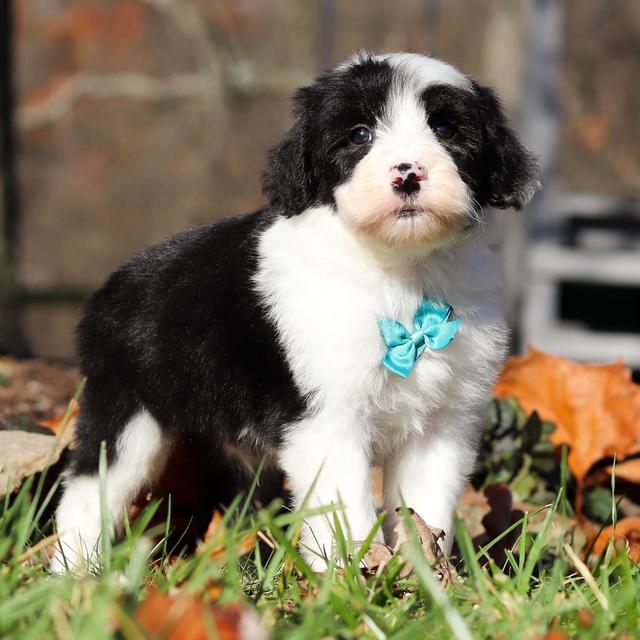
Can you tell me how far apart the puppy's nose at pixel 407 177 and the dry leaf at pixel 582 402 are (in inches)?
70.7

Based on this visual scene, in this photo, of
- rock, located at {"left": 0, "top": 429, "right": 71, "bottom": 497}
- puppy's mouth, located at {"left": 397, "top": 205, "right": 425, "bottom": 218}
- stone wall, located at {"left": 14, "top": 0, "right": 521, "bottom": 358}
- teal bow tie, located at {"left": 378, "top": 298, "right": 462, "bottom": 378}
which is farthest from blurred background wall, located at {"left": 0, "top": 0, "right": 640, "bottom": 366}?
puppy's mouth, located at {"left": 397, "top": 205, "right": 425, "bottom": 218}

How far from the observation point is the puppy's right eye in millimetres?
3127

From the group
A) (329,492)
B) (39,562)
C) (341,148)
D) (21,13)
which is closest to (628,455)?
(329,492)

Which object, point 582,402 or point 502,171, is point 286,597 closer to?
point 502,171

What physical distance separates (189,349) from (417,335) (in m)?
0.80

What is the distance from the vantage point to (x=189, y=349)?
3.51 meters

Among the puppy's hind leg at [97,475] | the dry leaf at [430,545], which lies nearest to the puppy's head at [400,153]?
the dry leaf at [430,545]

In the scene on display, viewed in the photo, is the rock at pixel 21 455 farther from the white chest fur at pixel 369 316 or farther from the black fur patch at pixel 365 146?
the black fur patch at pixel 365 146

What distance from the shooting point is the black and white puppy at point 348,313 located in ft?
10.2

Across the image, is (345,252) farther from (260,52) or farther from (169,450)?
(260,52)

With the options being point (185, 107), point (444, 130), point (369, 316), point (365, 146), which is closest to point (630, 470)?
point (369, 316)

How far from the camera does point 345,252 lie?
320 cm

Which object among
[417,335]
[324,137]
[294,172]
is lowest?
[417,335]

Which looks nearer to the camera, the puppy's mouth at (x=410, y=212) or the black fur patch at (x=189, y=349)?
the puppy's mouth at (x=410, y=212)
